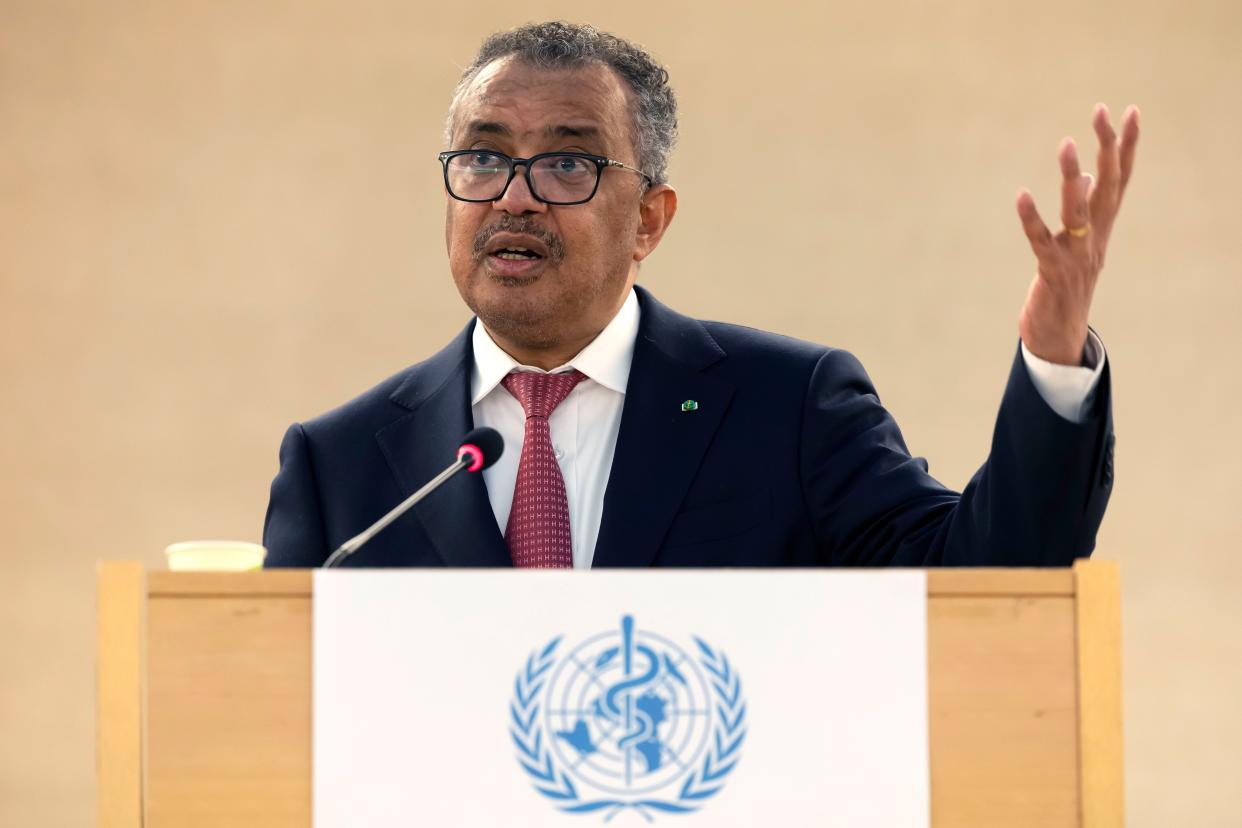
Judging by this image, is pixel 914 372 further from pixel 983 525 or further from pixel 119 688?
pixel 119 688

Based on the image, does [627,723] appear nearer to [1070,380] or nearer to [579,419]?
[1070,380]

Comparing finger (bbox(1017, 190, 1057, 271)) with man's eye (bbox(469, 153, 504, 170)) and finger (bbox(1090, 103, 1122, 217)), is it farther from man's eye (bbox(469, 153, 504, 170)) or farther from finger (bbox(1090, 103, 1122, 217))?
man's eye (bbox(469, 153, 504, 170))

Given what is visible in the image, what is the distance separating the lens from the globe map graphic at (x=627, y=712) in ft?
4.89

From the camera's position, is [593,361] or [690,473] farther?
[593,361]

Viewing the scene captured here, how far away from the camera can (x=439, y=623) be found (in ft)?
5.07

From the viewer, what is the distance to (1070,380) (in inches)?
74.7

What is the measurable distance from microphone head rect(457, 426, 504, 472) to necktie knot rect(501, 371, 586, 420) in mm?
525

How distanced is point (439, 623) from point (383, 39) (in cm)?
404

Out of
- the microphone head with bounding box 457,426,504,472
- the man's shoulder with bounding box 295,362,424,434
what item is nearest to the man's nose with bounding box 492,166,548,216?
the man's shoulder with bounding box 295,362,424,434

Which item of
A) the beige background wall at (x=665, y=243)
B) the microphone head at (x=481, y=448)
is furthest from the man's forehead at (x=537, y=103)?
the beige background wall at (x=665, y=243)

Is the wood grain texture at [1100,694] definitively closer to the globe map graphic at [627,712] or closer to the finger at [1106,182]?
the globe map graphic at [627,712]

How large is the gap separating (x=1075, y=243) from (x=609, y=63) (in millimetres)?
1143

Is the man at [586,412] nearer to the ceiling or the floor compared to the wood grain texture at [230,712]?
nearer to the ceiling

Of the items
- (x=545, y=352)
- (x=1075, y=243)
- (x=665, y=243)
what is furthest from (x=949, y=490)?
(x=665, y=243)
